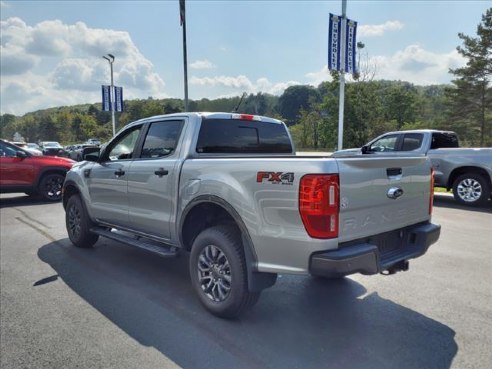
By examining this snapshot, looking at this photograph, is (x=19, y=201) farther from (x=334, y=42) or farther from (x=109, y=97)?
(x=109, y=97)

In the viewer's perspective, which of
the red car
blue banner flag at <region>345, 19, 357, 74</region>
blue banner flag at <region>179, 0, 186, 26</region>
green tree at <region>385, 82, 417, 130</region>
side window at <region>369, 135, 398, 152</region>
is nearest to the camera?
the red car

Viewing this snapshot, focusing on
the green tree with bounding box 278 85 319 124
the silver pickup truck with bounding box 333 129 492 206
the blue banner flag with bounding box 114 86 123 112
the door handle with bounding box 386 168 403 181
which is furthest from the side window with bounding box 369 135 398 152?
the green tree with bounding box 278 85 319 124

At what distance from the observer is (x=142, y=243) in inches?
180

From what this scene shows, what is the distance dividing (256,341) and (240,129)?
7.72 feet

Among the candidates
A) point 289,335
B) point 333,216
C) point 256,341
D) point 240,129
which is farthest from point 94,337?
point 240,129

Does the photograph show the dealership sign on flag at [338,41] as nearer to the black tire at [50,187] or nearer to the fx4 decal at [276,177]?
the black tire at [50,187]

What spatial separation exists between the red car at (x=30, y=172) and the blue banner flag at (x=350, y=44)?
1156 cm

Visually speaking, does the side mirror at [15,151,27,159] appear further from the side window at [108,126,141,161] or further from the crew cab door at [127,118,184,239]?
the crew cab door at [127,118,184,239]

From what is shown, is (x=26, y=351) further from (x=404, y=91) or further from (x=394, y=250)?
(x=404, y=91)

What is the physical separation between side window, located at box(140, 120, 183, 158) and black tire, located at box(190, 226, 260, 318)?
3.84 ft

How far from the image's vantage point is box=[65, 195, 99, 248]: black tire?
19.0 ft

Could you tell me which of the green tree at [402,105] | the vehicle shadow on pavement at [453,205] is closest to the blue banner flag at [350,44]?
the vehicle shadow on pavement at [453,205]

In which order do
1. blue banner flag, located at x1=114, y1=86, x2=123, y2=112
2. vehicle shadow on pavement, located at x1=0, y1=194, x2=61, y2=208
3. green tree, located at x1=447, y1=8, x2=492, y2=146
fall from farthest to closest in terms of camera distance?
green tree, located at x1=447, y1=8, x2=492, y2=146, blue banner flag, located at x1=114, y1=86, x2=123, y2=112, vehicle shadow on pavement, located at x1=0, y1=194, x2=61, y2=208

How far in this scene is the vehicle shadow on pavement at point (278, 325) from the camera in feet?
9.61
